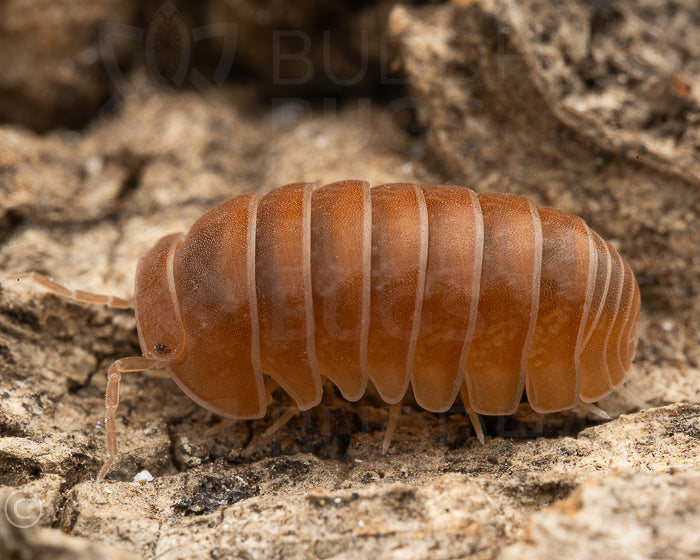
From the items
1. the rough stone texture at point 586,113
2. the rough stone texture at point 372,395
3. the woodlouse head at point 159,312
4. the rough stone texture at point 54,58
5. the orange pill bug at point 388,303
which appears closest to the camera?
the rough stone texture at point 372,395

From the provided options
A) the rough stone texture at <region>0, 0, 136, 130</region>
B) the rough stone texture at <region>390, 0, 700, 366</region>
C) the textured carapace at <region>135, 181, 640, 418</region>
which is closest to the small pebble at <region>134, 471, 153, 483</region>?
the textured carapace at <region>135, 181, 640, 418</region>

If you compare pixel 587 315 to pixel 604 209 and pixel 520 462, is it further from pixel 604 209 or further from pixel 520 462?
pixel 604 209

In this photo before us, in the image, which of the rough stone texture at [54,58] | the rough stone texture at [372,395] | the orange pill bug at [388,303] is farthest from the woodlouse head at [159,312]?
the rough stone texture at [54,58]

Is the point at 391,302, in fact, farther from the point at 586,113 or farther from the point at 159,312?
the point at 586,113

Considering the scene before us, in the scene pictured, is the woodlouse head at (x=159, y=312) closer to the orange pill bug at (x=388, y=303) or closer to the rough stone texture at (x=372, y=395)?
the orange pill bug at (x=388, y=303)

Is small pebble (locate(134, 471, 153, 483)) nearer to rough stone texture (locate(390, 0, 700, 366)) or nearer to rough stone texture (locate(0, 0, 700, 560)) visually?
rough stone texture (locate(0, 0, 700, 560))

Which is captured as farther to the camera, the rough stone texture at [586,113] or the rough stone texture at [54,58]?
the rough stone texture at [54,58]
